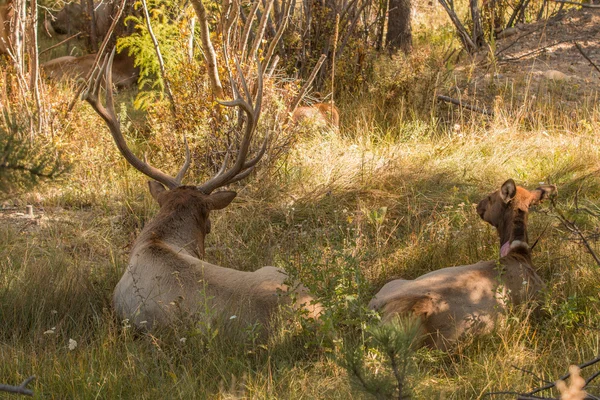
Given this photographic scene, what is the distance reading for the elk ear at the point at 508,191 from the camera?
5.57 m

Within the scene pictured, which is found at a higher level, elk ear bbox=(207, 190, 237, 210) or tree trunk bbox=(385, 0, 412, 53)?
tree trunk bbox=(385, 0, 412, 53)

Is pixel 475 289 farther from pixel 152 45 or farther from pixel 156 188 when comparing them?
pixel 152 45

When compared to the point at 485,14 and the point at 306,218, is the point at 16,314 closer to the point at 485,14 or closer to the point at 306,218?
the point at 306,218

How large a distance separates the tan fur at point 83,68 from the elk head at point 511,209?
6.71m

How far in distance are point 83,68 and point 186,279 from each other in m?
7.45

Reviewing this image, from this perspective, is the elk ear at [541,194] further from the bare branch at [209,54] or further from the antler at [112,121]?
the bare branch at [209,54]

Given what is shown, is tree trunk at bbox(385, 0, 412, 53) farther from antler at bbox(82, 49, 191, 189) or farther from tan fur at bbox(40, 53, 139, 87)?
antler at bbox(82, 49, 191, 189)

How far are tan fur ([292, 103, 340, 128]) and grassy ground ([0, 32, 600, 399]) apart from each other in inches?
7.5

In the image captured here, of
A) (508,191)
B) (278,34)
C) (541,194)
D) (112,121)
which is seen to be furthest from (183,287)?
(278,34)

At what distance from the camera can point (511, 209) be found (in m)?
5.62

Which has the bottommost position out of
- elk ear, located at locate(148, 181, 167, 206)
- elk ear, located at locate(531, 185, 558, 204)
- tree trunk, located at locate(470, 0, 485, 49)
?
elk ear, located at locate(531, 185, 558, 204)

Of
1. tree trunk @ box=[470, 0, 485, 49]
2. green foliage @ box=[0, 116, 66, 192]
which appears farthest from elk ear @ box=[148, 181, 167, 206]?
tree trunk @ box=[470, 0, 485, 49]

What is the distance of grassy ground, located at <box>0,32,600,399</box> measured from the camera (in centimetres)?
399

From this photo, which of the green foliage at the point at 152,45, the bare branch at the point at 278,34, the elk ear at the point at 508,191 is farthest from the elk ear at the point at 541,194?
the green foliage at the point at 152,45
